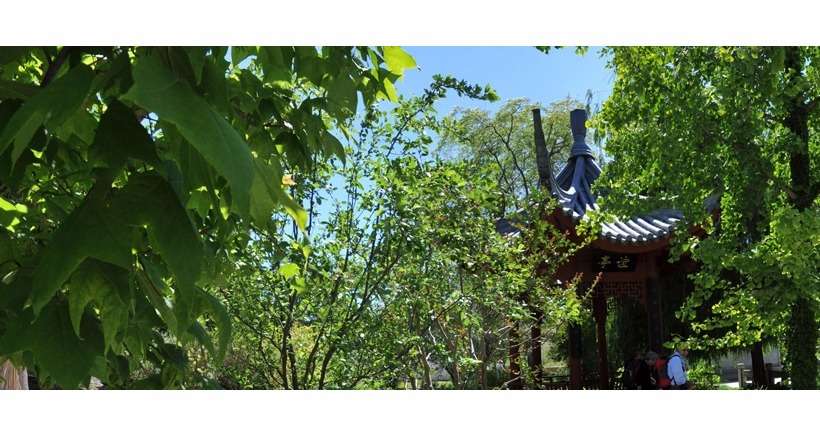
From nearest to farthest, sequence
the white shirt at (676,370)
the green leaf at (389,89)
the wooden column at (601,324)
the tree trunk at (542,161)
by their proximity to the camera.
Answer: the green leaf at (389,89)
the white shirt at (676,370)
the tree trunk at (542,161)
the wooden column at (601,324)

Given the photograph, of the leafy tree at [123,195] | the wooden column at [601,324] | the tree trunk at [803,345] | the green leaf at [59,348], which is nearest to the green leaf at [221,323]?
the leafy tree at [123,195]

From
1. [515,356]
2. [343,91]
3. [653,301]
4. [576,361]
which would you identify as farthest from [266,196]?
[653,301]

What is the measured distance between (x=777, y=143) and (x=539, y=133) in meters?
2.61

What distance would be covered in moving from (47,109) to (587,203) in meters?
6.19

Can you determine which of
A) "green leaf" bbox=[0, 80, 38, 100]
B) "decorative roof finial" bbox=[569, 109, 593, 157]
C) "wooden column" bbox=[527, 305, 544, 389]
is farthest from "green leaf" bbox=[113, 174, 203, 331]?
"decorative roof finial" bbox=[569, 109, 593, 157]

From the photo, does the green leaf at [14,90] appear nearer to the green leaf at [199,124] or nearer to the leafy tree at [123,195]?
the leafy tree at [123,195]

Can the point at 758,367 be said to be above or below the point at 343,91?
below

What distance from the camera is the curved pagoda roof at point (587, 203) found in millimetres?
6125

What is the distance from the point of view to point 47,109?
42cm

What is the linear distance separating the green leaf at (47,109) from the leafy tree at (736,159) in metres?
3.49

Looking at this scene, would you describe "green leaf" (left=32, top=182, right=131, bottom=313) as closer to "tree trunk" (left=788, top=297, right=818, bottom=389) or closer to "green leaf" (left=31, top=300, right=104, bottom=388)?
"green leaf" (left=31, top=300, right=104, bottom=388)

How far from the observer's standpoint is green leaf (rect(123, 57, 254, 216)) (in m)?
0.35

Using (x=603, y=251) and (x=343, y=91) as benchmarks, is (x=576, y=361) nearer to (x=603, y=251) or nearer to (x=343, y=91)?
(x=603, y=251)
